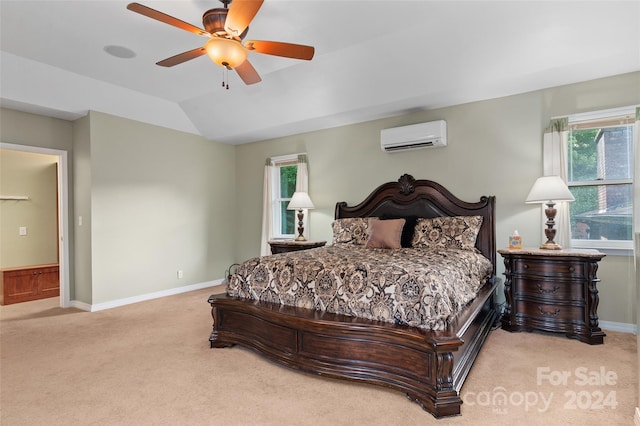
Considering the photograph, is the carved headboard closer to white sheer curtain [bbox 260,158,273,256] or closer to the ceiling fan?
white sheer curtain [bbox 260,158,273,256]

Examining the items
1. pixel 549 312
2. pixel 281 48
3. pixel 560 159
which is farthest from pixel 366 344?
pixel 560 159

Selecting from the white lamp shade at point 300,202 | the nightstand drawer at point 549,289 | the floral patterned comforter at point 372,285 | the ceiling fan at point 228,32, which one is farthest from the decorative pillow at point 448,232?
the ceiling fan at point 228,32

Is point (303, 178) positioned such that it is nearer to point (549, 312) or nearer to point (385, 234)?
point (385, 234)

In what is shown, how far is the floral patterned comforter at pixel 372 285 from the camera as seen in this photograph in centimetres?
223

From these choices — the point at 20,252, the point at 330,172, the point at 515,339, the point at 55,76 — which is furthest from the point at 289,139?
the point at 20,252

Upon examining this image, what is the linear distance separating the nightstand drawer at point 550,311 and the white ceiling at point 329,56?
225cm

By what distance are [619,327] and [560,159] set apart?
174 cm

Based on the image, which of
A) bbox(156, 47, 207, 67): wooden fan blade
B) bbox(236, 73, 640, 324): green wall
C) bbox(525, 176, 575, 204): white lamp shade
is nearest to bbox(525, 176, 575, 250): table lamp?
bbox(525, 176, 575, 204): white lamp shade

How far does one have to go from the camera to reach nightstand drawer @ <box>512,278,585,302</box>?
3.16m

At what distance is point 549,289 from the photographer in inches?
128

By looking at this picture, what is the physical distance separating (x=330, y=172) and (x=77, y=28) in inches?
133

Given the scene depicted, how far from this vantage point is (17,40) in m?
3.35

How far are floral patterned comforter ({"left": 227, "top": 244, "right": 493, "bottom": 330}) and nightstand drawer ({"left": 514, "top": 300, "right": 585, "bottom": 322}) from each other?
0.50m

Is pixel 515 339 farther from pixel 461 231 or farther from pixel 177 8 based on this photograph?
pixel 177 8
